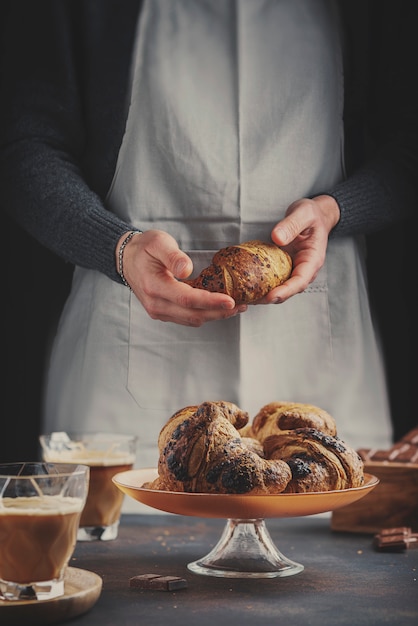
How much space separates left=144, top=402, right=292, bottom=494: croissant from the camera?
1.07 m

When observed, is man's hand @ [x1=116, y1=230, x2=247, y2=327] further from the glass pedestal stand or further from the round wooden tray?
the round wooden tray

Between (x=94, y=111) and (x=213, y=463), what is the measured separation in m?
0.94

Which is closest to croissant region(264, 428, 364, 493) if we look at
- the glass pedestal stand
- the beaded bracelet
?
the glass pedestal stand

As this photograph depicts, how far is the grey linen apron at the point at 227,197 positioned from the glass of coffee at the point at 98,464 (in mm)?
319

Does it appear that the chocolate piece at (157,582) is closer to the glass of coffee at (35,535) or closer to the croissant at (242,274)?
the glass of coffee at (35,535)

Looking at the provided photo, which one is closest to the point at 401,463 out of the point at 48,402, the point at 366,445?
the point at 366,445

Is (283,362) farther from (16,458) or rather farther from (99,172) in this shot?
(16,458)

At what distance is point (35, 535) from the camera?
0.95 metres

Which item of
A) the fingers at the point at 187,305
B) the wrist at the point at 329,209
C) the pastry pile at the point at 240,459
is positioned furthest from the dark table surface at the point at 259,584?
the wrist at the point at 329,209

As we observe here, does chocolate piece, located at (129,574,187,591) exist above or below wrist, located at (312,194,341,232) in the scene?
below

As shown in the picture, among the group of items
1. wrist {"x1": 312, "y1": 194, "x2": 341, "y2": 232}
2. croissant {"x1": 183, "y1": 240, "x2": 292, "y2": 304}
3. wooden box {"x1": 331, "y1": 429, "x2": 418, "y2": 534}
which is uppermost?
wrist {"x1": 312, "y1": 194, "x2": 341, "y2": 232}

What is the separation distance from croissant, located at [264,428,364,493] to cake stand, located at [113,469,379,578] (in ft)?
0.08

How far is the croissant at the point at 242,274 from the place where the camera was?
144 centimetres

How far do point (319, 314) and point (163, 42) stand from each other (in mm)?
626
